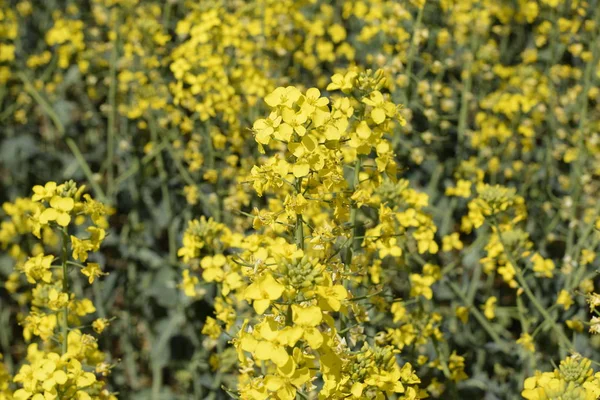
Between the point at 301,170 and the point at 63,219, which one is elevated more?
the point at 301,170

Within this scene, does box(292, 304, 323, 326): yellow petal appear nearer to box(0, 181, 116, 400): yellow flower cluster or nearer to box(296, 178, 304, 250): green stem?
box(296, 178, 304, 250): green stem

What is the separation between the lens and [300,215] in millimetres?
2596

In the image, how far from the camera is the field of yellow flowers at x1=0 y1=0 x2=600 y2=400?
2.64 metres

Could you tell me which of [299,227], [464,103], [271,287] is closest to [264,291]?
[271,287]

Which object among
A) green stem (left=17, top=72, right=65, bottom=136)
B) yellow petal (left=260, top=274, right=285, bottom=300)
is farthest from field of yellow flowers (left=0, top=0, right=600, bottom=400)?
green stem (left=17, top=72, right=65, bottom=136)

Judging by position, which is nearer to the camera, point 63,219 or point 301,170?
point 301,170

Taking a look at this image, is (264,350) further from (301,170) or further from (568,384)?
(568,384)

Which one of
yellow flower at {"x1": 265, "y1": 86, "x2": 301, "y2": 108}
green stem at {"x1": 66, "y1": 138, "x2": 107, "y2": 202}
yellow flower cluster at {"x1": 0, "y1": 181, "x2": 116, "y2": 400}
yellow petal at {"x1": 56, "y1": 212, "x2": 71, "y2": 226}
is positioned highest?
yellow flower at {"x1": 265, "y1": 86, "x2": 301, "y2": 108}

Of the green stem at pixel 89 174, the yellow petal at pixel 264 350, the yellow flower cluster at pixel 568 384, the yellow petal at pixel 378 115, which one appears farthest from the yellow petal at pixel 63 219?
the green stem at pixel 89 174

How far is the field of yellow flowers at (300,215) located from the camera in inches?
104

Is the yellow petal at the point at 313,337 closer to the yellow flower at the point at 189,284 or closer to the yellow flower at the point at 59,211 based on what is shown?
the yellow flower at the point at 59,211

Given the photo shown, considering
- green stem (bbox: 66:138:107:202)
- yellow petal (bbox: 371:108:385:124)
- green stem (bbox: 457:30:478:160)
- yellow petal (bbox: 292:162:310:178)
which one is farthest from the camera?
green stem (bbox: 457:30:478:160)

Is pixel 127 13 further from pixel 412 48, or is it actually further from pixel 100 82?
pixel 412 48

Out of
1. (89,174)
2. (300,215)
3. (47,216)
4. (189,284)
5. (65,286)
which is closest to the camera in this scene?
(300,215)
